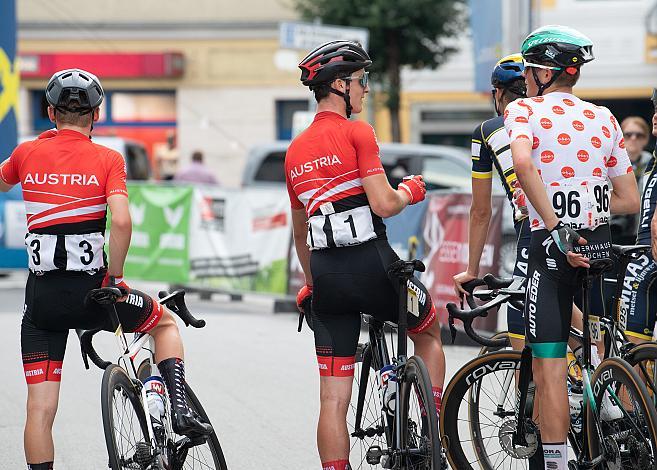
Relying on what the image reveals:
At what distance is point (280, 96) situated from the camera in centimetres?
3238

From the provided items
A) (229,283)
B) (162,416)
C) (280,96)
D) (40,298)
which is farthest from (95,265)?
(280,96)

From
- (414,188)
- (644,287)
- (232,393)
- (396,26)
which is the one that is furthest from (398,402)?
(396,26)

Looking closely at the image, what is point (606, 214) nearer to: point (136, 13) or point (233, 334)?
point (233, 334)

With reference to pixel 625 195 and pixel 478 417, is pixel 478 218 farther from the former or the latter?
pixel 478 417

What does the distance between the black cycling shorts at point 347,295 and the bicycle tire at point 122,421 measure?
29.9 inches

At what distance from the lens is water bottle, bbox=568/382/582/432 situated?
5.50 m

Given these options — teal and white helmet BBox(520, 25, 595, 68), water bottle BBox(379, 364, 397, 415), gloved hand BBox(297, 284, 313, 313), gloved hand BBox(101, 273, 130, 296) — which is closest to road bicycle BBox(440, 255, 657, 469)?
water bottle BBox(379, 364, 397, 415)

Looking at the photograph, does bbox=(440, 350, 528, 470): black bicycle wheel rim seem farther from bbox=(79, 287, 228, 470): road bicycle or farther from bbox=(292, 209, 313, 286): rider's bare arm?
bbox=(79, 287, 228, 470): road bicycle

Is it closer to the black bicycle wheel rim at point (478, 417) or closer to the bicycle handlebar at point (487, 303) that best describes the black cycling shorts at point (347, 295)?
the bicycle handlebar at point (487, 303)

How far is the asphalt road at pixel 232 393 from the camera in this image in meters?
7.25

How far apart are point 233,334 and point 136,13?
22.1 m

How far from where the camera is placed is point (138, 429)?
17.2 feet

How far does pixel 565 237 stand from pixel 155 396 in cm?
174

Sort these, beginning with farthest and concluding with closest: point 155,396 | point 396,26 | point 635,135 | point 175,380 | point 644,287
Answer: point 396,26
point 635,135
point 644,287
point 175,380
point 155,396
